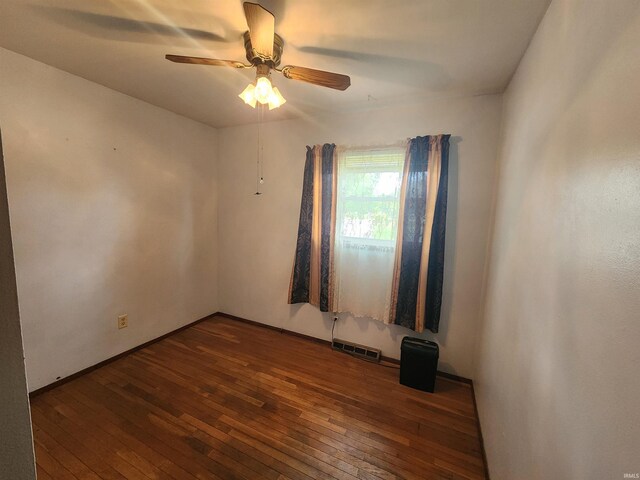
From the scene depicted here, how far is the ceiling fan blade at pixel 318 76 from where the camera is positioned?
129cm

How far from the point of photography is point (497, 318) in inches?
59.4

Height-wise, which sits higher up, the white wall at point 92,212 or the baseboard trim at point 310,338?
the white wall at point 92,212

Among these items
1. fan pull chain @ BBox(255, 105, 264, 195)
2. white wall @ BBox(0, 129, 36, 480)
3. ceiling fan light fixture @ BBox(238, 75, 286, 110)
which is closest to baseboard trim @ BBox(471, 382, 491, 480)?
white wall @ BBox(0, 129, 36, 480)

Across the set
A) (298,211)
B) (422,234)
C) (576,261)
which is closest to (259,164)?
(298,211)

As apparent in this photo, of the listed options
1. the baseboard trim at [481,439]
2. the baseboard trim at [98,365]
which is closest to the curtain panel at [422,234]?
the baseboard trim at [481,439]

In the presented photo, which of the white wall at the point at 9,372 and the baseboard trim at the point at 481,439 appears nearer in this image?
the white wall at the point at 9,372

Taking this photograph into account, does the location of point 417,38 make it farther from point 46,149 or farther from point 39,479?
point 39,479

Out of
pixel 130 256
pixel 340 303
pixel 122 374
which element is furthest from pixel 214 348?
pixel 340 303

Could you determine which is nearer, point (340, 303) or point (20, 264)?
point (20, 264)

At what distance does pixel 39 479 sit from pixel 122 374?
0.86m

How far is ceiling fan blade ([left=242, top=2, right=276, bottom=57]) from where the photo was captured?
1.00 metres

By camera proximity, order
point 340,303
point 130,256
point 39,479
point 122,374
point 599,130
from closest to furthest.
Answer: point 599,130, point 39,479, point 122,374, point 130,256, point 340,303

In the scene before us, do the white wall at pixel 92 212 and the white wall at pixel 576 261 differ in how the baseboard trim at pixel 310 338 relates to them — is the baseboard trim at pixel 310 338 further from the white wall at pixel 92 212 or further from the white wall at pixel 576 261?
the white wall at pixel 576 261

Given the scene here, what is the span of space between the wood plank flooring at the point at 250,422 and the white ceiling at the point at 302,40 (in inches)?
95.3
